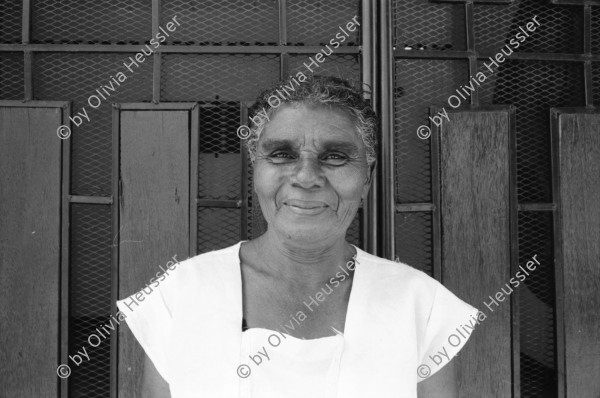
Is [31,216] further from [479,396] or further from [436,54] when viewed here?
[479,396]

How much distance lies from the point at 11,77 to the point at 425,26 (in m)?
1.70

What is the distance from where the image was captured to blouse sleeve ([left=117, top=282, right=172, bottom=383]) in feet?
5.24

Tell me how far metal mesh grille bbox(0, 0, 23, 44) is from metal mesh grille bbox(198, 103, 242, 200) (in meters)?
0.81

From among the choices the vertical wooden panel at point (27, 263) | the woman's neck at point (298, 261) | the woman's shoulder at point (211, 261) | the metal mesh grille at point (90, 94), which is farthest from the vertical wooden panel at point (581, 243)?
the vertical wooden panel at point (27, 263)

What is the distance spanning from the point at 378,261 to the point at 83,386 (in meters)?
1.37

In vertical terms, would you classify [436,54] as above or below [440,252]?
above

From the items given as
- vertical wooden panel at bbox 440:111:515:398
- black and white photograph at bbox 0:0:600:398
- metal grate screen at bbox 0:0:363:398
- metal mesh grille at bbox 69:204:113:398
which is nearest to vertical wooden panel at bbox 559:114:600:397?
black and white photograph at bbox 0:0:600:398

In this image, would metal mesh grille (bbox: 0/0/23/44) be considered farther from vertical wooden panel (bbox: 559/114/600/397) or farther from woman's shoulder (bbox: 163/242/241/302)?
vertical wooden panel (bbox: 559/114/600/397)

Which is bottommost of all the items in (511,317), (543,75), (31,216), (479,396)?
(479,396)

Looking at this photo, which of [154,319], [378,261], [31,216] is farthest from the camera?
[31,216]

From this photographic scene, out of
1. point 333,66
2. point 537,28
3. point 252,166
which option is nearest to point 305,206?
point 252,166

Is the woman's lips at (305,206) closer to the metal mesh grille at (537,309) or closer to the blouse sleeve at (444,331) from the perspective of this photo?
the blouse sleeve at (444,331)

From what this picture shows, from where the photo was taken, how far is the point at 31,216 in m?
2.22

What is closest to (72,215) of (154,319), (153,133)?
(153,133)
